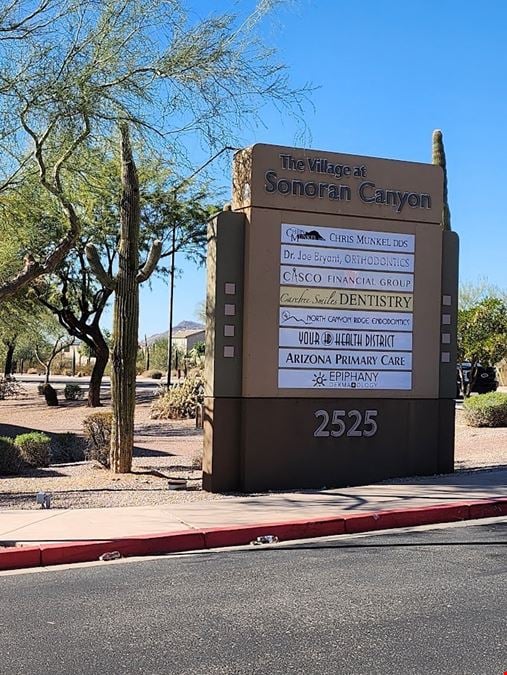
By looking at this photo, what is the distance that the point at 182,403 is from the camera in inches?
1222

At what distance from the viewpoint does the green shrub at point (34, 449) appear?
16.8 metres

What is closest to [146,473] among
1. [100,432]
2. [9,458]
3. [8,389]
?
[100,432]

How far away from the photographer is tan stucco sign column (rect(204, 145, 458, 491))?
12898 mm

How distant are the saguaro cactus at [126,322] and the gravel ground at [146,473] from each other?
24.4 inches

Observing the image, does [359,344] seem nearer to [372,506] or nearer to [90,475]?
[372,506]

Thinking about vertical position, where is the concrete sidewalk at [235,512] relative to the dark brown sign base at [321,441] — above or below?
below

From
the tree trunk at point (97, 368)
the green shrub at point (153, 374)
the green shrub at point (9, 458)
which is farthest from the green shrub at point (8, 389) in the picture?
the green shrub at point (9, 458)

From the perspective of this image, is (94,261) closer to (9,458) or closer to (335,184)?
(335,184)

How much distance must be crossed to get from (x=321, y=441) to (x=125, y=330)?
368 centimetres

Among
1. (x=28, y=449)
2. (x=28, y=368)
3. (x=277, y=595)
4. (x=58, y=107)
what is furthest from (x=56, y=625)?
(x=28, y=368)

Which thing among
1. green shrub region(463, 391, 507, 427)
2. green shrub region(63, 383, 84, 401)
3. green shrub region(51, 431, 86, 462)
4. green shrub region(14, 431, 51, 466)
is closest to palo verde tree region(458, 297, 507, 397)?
green shrub region(463, 391, 507, 427)

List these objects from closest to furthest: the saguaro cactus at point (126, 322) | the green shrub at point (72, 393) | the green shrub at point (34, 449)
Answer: the saguaro cactus at point (126, 322), the green shrub at point (34, 449), the green shrub at point (72, 393)

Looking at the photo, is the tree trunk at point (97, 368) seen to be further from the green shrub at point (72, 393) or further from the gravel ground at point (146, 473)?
the gravel ground at point (146, 473)

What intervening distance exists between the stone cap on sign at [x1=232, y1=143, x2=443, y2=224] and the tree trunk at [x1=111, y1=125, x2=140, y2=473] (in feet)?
7.29
